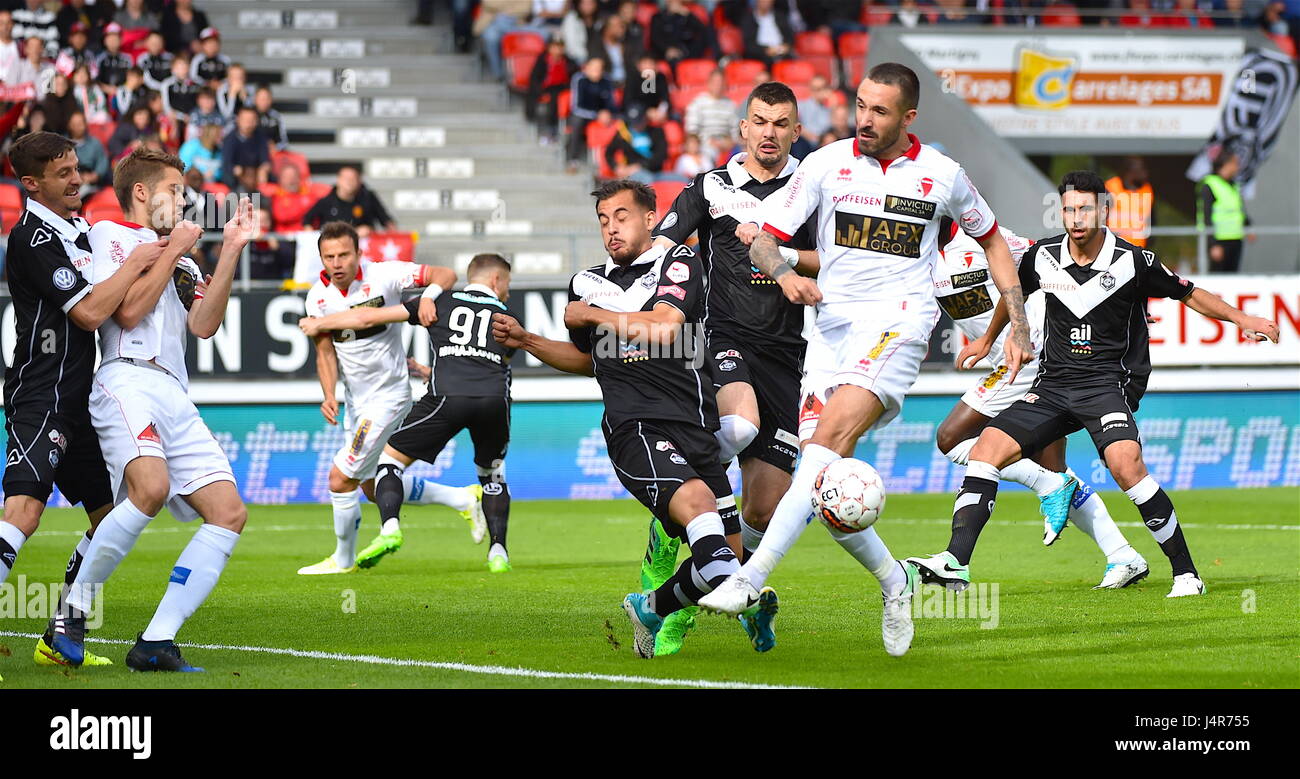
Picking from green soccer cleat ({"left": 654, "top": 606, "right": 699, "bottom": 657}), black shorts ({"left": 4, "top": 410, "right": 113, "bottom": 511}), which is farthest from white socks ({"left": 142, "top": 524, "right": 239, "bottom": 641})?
green soccer cleat ({"left": 654, "top": 606, "right": 699, "bottom": 657})

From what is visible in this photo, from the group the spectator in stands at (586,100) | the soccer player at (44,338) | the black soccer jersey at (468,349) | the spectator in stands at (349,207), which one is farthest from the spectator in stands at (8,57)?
the soccer player at (44,338)

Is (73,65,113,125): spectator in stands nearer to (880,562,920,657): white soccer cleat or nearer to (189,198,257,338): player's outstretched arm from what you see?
(189,198,257,338): player's outstretched arm

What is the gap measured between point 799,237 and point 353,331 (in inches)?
188

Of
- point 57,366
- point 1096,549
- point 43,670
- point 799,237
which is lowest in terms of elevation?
point 1096,549

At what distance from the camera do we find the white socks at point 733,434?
7703mm

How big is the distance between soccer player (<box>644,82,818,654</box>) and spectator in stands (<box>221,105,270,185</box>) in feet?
37.8

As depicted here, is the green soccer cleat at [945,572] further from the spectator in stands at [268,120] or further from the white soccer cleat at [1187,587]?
the spectator in stands at [268,120]

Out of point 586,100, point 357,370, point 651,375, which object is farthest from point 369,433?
point 586,100

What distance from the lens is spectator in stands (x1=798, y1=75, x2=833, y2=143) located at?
21.0 metres

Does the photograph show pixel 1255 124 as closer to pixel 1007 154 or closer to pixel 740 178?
pixel 1007 154

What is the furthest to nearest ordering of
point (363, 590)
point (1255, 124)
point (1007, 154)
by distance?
point (1255, 124) → point (1007, 154) → point (363, 590)

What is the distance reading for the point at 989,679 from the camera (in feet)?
20.2

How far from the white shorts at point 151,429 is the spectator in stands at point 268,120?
1308cm

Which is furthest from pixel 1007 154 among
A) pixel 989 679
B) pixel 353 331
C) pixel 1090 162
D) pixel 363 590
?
pixel 989 679
